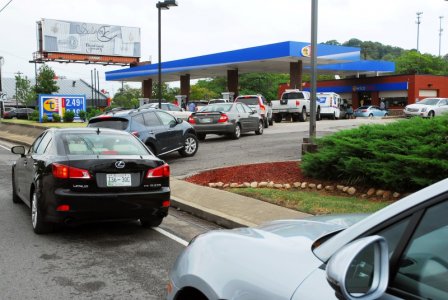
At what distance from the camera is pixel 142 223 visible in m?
7.61

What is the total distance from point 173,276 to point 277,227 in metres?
0.70

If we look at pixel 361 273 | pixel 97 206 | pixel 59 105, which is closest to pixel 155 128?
pixel 97 206

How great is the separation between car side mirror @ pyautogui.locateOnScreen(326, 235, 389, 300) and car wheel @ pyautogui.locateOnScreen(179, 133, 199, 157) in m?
13.7

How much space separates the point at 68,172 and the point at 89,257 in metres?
1.23

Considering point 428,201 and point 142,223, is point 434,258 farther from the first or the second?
point 142,223

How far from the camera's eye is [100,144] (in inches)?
285

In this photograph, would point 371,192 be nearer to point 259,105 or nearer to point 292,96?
point 259,105

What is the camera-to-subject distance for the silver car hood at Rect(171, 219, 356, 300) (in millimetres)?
2170

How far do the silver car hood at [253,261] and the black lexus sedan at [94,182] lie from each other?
372cm

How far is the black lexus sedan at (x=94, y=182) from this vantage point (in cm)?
646

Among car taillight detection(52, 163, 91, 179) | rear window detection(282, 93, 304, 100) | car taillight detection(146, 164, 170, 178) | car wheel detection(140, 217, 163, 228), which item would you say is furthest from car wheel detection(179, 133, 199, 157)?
rear window detection(282, 93, 304, 100)

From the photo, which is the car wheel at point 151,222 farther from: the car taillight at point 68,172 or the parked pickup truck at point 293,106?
the parked pickup truck at point 293,106

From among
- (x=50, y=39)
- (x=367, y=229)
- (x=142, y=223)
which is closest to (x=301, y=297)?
(x=367, y=229)

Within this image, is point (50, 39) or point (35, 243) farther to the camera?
point (50, 39)
